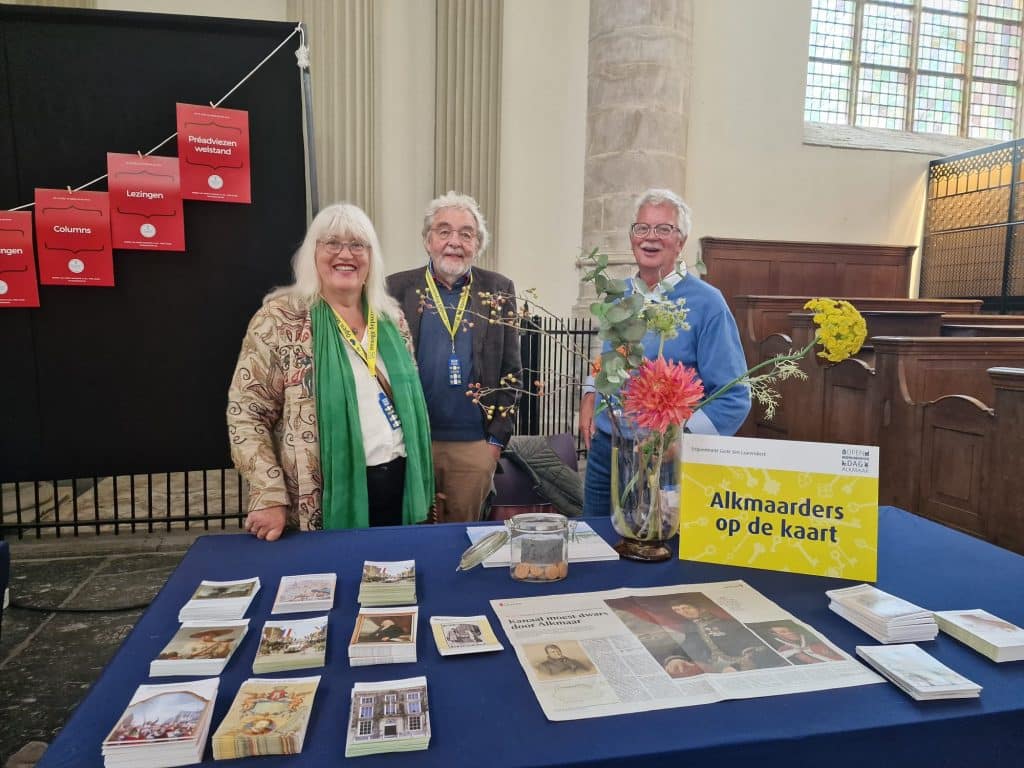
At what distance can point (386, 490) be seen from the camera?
1959 millimetres

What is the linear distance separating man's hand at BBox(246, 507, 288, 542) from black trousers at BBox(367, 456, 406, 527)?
0.33 metres

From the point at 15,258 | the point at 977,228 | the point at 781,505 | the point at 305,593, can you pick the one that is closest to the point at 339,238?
the point at 305,593

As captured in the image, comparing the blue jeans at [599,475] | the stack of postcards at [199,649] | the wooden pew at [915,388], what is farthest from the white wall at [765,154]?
the stack of postcards at [199,649]

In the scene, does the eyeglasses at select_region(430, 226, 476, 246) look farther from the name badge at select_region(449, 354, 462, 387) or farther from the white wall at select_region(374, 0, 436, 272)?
the white wall at select_region(374, 0, 436, 272)

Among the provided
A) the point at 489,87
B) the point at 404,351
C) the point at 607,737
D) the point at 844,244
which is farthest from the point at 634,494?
the point at 844,244

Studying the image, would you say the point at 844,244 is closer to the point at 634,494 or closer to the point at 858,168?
the point at 858,168

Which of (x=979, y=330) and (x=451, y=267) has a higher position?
(x=451, y=267)

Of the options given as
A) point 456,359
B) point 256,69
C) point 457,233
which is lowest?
point 456,359

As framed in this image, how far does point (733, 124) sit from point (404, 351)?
24.3ft

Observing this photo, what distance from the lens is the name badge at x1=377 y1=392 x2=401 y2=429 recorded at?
6.41 feet

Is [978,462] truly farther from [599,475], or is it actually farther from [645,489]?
[645,489]

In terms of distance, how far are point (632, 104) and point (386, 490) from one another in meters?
6.00

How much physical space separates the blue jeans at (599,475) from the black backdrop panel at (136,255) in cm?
176

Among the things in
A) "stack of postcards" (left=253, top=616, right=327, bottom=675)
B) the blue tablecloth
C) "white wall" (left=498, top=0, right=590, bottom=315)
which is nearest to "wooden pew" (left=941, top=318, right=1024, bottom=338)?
"white wall" (left=498, top=0, right=590, bottom=315)
